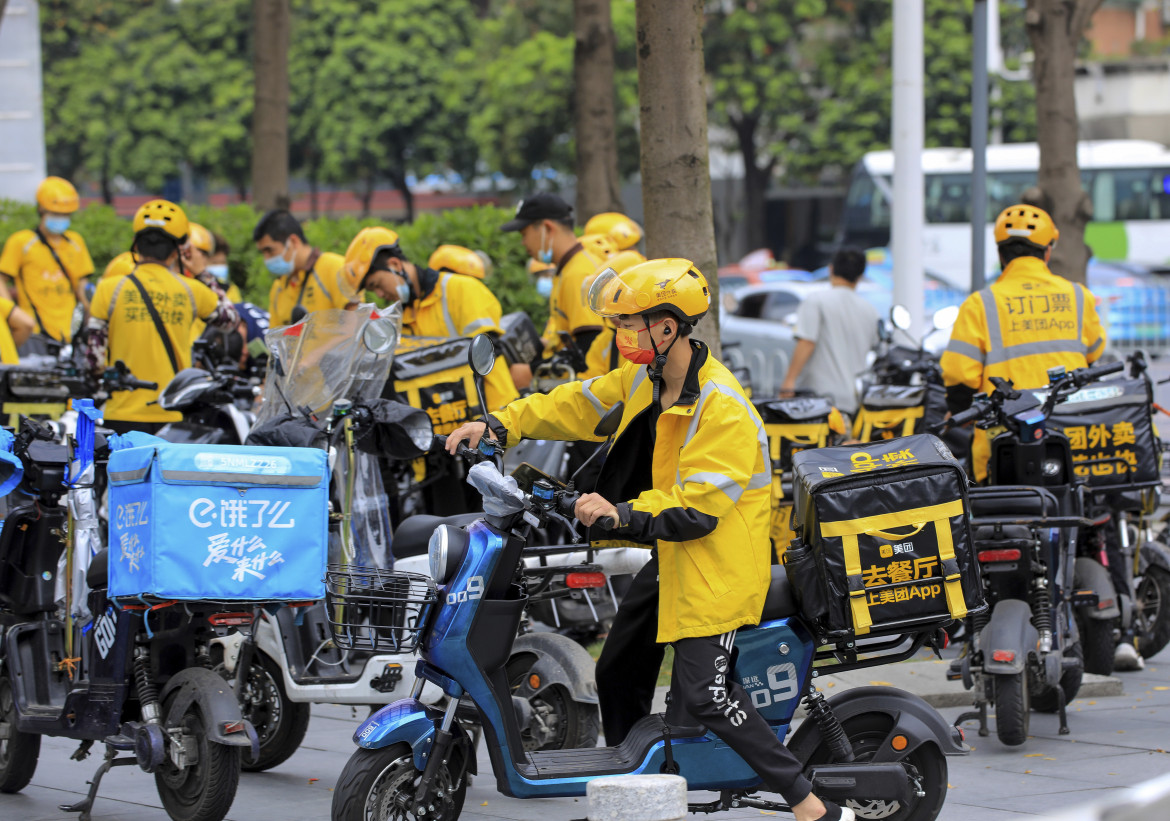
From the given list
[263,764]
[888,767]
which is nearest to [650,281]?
[888,767]

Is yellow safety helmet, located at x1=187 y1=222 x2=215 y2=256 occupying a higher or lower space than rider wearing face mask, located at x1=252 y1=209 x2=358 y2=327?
higher

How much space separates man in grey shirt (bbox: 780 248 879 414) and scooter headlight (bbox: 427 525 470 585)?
5768 mm

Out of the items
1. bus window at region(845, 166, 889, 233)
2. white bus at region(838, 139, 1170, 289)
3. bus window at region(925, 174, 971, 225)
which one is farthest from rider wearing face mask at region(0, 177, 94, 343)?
bus window at region(845, 166, 889, 233)

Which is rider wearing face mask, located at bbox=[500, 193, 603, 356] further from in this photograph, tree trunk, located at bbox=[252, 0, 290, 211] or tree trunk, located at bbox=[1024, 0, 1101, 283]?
tree trunk, located at bbox=[252, 0, 290, 211]

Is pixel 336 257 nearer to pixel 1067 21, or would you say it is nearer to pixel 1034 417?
pixel 1034 417

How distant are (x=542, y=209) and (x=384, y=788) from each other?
4485 millimetres

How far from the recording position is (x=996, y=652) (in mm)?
5625

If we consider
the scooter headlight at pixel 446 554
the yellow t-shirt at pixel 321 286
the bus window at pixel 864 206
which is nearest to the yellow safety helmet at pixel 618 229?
the yellow t-shirt at pixel 321 286

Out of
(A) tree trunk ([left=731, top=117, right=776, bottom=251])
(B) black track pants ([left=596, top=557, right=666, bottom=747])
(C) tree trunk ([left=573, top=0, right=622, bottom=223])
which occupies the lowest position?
(B) black track pants ([left=596, top=557, right=666, bottom=747])

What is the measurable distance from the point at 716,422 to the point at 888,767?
46.6 inches

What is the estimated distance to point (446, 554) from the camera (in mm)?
4301

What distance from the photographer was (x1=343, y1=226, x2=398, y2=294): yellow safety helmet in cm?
760

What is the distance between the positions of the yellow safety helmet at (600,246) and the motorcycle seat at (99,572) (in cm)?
435

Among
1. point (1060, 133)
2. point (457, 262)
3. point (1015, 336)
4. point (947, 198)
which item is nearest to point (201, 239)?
point (457, 262)
